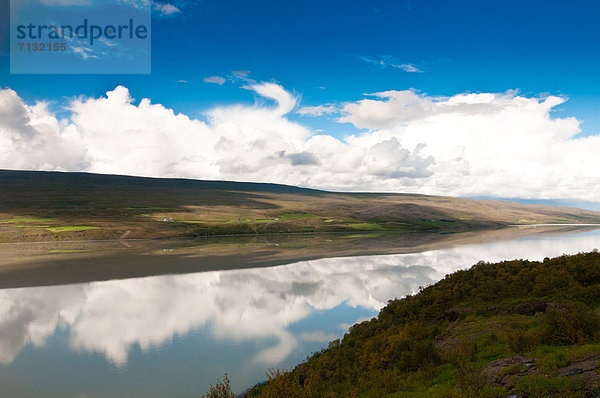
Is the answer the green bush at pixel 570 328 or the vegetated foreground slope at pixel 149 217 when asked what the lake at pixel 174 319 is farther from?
the vegetated foreground slope at pixel 149 217

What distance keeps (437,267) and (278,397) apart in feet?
137

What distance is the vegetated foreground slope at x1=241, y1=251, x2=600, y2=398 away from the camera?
27.4 ft

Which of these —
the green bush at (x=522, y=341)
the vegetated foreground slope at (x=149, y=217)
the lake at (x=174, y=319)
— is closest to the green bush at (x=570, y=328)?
the green bush at (x=522, y=341)

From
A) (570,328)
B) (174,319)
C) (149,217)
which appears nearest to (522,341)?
(570,328)

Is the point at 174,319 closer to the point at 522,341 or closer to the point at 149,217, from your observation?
the point at 522,341

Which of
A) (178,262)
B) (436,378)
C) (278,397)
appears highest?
(436,378)

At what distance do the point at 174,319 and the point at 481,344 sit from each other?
71.0 ft

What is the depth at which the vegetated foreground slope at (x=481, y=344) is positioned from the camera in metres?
8.36

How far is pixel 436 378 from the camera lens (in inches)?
404

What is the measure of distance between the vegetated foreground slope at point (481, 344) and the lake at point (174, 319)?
15.7 feet

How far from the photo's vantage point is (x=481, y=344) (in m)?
12.0

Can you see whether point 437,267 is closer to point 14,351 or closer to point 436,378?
point 436,378

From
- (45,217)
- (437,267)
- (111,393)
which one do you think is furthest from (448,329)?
(45,217)

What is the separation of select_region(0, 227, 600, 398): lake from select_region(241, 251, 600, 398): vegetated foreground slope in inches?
188
